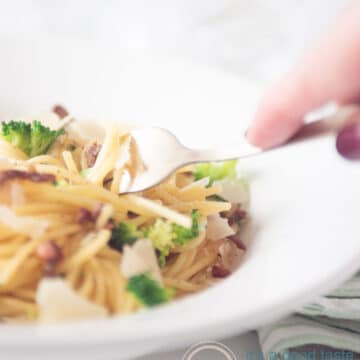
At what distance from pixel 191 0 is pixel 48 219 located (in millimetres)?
2715

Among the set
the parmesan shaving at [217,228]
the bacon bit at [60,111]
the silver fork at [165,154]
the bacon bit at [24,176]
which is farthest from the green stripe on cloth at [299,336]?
the bacon bit at [60,111]

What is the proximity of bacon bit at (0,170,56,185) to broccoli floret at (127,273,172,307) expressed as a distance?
371mm

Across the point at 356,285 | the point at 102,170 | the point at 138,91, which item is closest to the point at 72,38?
the point at 138,91

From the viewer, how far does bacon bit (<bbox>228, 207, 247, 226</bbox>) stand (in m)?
2.14

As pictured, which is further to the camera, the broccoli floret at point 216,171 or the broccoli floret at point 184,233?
the broccoli floret at point 216,171

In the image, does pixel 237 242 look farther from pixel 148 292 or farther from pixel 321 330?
pixel 148 292

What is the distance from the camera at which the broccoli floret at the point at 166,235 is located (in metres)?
1.76

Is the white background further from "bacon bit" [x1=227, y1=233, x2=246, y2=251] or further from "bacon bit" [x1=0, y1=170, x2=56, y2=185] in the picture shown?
"bacon bit" [x1=0, y1=170, x2=56, y2=185]

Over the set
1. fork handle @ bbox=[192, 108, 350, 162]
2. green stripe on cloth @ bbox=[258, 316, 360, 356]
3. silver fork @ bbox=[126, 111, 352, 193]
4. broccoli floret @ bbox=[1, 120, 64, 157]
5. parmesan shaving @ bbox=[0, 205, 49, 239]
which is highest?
broccoli floret @ bbox=[1, 120, 64, 157]

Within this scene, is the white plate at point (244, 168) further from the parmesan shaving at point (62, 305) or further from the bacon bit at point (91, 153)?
the bacon bit at point (91, 153)

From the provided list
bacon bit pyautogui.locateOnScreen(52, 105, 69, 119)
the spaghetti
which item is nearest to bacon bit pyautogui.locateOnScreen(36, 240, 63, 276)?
the spaghetti

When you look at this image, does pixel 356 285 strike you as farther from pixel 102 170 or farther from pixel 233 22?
pixel 233 22

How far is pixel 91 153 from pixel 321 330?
34.6 inches

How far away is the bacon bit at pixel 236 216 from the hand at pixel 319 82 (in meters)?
0.57
